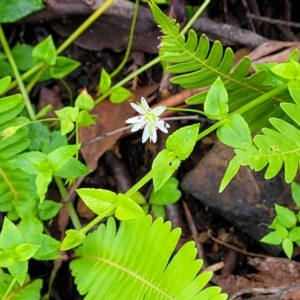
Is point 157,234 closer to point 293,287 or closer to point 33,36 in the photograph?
point 293,287

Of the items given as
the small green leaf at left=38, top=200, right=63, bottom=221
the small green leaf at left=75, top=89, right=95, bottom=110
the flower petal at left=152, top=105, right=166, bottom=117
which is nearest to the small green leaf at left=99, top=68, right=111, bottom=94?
the small green leaf at left=75, top=89, right=95, bottom=110

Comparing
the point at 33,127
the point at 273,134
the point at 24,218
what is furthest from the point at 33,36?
the point at 273,134

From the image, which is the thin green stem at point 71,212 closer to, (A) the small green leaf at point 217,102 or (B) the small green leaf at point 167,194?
(B) the small green leaf at point 167,194

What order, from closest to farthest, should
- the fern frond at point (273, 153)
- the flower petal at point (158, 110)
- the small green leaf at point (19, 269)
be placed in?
the fern frond at point (273, 153)
the flower petal at point (158, 110)
the small green leaf at point (19, 269)

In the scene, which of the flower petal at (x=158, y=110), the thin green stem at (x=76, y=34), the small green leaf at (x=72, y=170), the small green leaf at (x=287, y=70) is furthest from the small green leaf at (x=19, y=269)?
the small green leaf at (x=287, y=70)

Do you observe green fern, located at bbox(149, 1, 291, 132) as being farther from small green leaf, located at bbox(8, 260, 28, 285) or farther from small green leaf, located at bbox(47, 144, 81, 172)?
small green leaf, located at bbox(8, 260, 28, 285)

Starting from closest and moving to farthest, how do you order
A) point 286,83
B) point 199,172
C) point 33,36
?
point 286,83
point 199,172
point 33,36

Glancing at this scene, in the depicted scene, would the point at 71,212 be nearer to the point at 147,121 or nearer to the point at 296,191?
the point at 147,121
